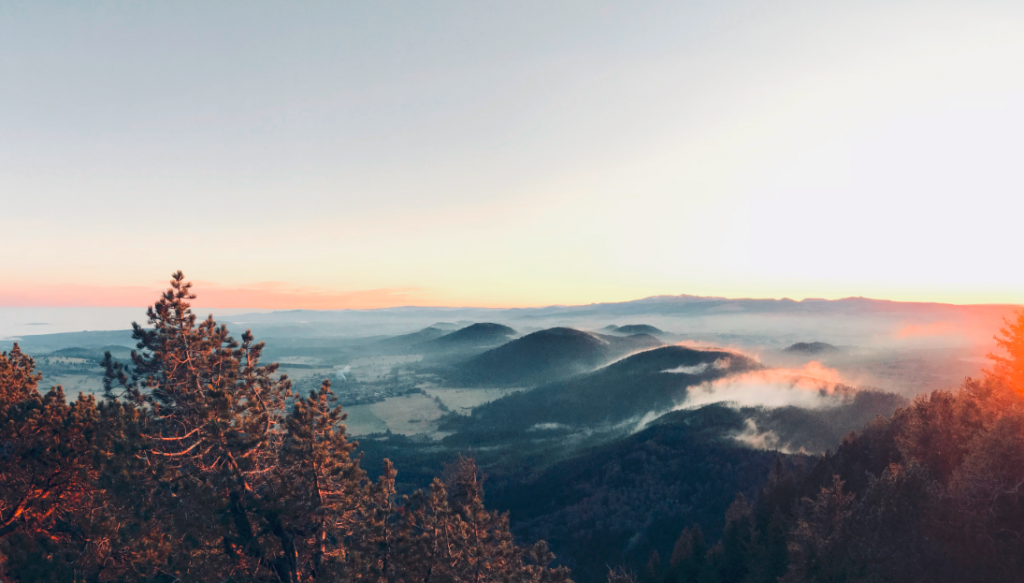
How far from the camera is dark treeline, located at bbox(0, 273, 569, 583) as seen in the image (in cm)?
1956

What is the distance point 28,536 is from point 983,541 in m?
46.7

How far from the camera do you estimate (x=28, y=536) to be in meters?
23.9

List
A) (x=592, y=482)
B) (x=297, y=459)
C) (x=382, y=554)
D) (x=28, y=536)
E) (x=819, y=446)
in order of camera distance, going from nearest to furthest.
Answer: (x=382, y=554) < (x=297, y=459) < (x=28, y=536) < (x=592, y=482) < (x=819, y=446)

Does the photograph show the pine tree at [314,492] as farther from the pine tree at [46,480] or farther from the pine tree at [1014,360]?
the pine tree at [1014,360]

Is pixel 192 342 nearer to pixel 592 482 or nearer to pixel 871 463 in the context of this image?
pixel 871 463

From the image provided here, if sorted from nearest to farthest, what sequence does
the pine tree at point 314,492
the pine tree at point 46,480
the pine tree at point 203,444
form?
the pine tree at point 203,444
the pine tree at point 314,492
the pine tree at point 46,480

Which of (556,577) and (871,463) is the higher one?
(556,577)

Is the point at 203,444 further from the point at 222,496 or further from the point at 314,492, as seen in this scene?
the point at 314,492

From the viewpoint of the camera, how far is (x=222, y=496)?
63.9ft

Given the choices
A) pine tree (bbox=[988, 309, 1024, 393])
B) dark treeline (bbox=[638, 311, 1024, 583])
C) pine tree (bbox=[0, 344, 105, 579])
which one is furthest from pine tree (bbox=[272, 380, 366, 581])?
pine tree (bbox=[988, 309, 1024, 393])

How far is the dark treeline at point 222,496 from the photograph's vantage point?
19.6 m

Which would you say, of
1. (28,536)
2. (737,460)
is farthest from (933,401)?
(737,460)

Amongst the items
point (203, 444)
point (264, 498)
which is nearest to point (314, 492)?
point (264, 498)

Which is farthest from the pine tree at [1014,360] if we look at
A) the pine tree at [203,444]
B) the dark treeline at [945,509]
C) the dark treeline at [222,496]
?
the pine tree at [203,444]
